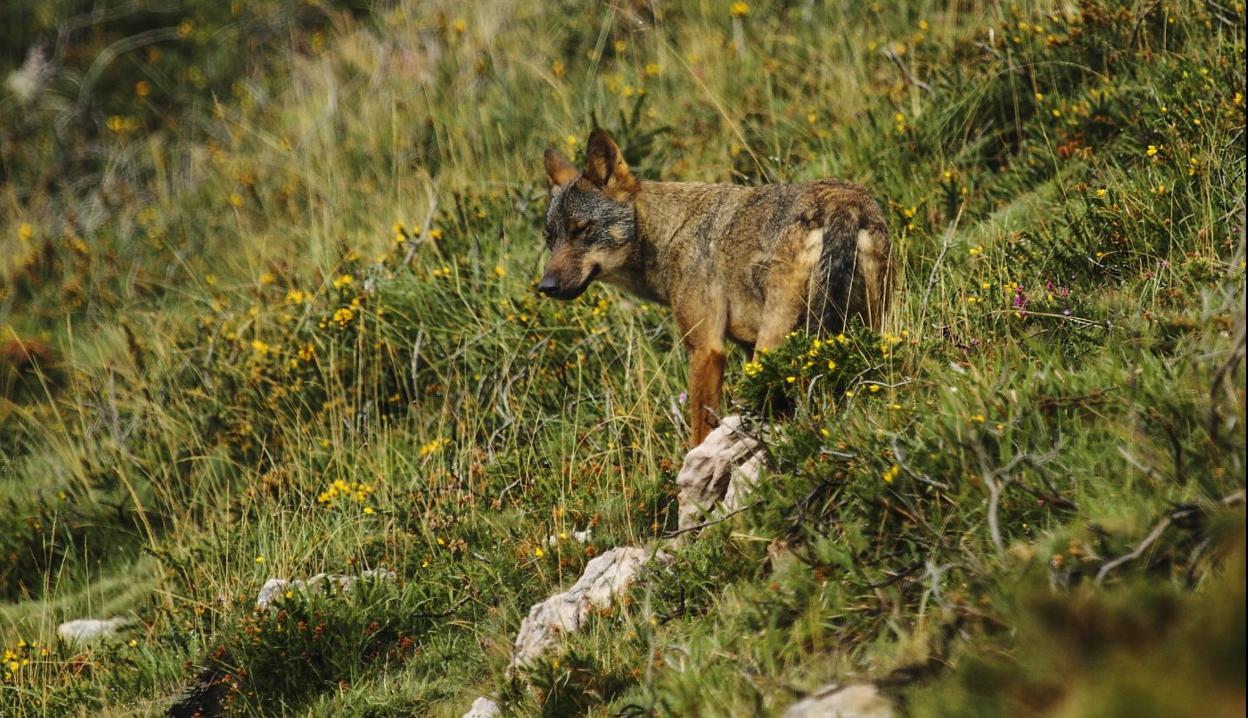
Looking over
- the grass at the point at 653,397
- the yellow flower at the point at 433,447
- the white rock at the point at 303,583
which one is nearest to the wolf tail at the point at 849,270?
the grass at the point at 653,397

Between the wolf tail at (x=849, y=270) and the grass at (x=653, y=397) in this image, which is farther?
the wolf tail at (x=849, y=270)

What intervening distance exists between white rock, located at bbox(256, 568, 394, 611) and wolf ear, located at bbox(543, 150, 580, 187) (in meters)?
2.56

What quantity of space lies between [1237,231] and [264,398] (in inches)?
A: 229

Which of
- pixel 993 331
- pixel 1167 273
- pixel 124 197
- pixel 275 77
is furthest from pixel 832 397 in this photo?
pixel 275 77

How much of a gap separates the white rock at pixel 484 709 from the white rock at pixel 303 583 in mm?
1179

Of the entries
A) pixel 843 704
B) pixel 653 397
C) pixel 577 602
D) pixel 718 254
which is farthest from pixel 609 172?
pixel 843 704

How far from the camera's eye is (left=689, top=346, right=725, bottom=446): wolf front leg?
18.8 ft

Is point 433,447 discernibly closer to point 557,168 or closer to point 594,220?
point 594,220

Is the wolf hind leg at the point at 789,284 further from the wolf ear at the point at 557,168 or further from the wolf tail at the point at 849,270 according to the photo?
the wolf ear at the point at 557,168

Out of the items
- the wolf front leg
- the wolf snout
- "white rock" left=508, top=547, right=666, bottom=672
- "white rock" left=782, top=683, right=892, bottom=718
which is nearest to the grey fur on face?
the wolf snout

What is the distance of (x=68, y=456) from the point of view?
314 inches

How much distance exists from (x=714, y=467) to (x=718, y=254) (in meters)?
1.27

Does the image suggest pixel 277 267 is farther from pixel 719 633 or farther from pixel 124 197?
pixel 719 633

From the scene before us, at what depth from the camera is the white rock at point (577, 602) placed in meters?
4.83
